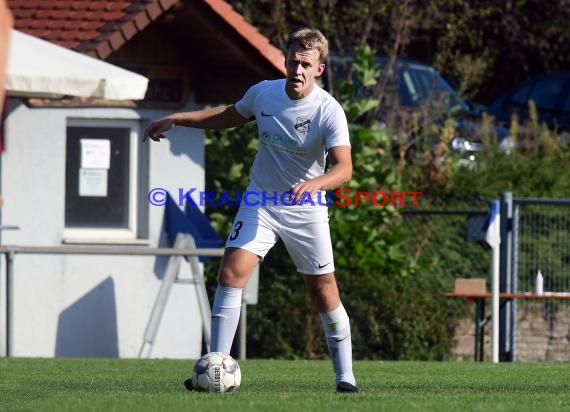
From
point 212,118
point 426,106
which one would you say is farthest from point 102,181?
point 212,118

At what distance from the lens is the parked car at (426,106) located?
2192 cm

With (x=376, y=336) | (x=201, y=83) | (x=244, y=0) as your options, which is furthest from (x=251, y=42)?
(x=244, y=0)

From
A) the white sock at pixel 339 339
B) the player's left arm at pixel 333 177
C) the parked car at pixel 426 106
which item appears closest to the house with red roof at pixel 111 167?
the parked car at pixel 426 106

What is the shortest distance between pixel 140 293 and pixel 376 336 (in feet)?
9.07

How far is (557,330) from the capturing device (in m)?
18.9

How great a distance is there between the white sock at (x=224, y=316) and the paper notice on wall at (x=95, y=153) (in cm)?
789

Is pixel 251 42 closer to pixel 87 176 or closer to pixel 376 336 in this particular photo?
pixel 87 176

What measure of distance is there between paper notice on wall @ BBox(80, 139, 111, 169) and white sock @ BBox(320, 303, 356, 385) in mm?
7917

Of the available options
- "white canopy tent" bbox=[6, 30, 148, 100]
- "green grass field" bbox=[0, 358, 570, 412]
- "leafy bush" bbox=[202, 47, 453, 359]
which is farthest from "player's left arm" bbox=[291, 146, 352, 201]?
"leafy bush" bbox=[202, 47, 453, 359]

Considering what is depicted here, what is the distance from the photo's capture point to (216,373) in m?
9.15

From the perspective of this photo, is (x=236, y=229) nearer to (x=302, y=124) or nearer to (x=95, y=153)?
(x=302, y=124)

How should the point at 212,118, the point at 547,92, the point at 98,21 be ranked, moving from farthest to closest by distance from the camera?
1. the point at 547,92
2. the point at 98,21
3. the point at 212,118

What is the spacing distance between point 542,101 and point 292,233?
59.6ft

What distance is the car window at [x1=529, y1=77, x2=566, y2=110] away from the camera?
2667 cm
